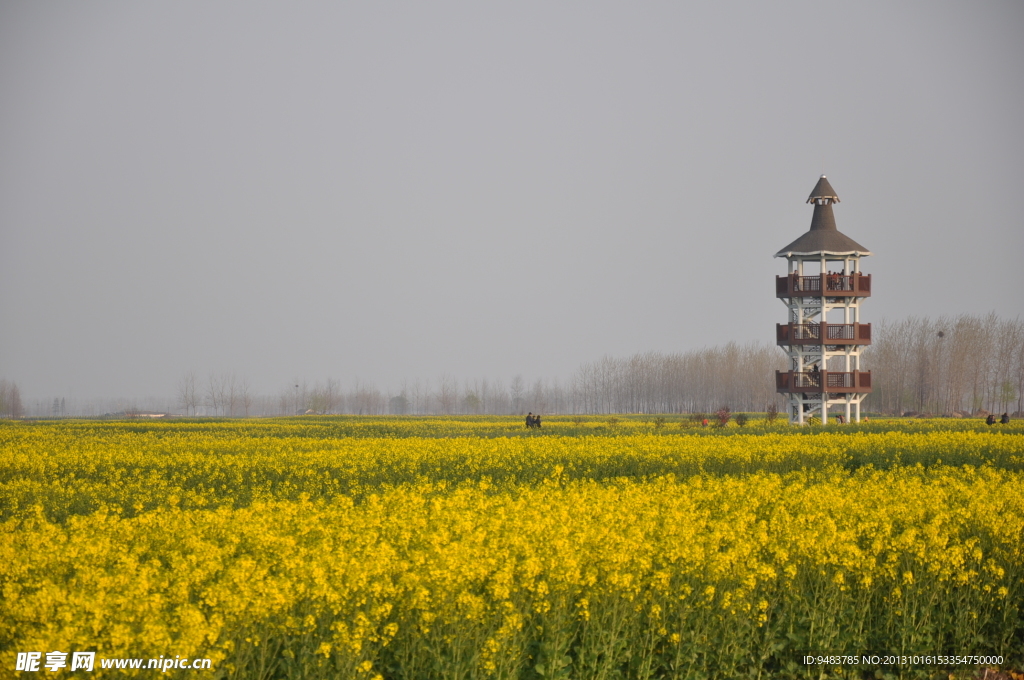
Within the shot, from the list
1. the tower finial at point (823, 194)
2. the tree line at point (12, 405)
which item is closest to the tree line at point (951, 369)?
the tower finial at point (823, 194)

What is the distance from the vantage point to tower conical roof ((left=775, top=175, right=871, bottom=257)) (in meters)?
44.4

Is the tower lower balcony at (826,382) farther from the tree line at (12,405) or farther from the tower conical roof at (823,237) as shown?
the tree line at (12,405)

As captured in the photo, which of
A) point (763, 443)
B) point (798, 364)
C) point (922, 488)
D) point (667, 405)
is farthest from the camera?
point (667, 405)

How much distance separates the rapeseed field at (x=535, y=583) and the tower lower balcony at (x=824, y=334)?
99.4 ft

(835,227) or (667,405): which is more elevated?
(835,227)

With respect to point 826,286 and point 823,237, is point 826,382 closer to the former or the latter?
point 826,286

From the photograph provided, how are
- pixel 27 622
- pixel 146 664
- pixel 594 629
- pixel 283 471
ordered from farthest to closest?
pixel 283 471
pixel 594 629
pixel 27 622
pixel 146 664

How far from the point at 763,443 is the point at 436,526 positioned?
1646 cm

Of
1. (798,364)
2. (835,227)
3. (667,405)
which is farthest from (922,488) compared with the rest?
(667,405)

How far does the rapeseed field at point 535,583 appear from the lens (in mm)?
6762

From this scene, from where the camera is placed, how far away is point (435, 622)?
23.8 ft

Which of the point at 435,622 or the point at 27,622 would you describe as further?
the point at 435,622

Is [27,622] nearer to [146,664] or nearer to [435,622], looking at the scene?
[146,664]

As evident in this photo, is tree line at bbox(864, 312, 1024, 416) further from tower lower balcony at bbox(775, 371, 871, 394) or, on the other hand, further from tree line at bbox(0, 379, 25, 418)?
tree line at bbox(0, 379, 25, 418)
